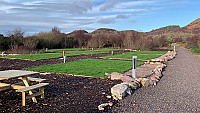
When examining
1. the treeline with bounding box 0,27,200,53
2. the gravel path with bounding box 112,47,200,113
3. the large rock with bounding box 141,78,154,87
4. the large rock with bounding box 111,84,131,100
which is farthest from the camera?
the treeline with bounding box 0,27,200,53

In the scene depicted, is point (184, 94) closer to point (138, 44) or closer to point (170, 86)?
point (170, 86)

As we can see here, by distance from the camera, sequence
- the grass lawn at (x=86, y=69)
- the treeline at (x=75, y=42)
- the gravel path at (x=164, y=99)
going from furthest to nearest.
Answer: the treeline at (x=75, y=42)
the grass lawn at (x=86, y=69)
the gravel path at (x=164, y=99)

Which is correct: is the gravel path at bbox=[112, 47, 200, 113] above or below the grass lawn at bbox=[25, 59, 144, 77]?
below

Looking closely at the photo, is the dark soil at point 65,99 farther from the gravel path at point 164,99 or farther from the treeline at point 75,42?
the treeline at point 75,42

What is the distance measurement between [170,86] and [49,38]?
28914 mm

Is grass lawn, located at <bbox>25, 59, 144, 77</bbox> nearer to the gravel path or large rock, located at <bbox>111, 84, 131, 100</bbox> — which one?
large rock, located at <bbox>111, 84, 131, 100</bbox>

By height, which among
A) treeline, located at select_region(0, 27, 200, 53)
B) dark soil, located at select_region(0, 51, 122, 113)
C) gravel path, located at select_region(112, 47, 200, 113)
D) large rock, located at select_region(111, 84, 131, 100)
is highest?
treeline, located at select_region(0, 27, 200, 53)

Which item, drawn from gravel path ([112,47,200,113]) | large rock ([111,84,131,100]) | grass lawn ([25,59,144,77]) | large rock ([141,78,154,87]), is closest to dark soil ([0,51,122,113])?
large rock ([111,84,131,100])

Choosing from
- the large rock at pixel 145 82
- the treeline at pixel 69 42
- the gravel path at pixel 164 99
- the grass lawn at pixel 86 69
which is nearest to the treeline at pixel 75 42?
the treeline at pixel 69 42

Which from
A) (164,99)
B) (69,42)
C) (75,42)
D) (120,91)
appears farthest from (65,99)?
(75,42)

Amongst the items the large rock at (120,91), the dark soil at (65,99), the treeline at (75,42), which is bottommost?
the dark soil at (65,99)

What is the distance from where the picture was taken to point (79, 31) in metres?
44.0

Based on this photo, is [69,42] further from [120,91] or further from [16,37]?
[120,91]

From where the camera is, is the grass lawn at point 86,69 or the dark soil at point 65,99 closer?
the dark soil at point 65,99
